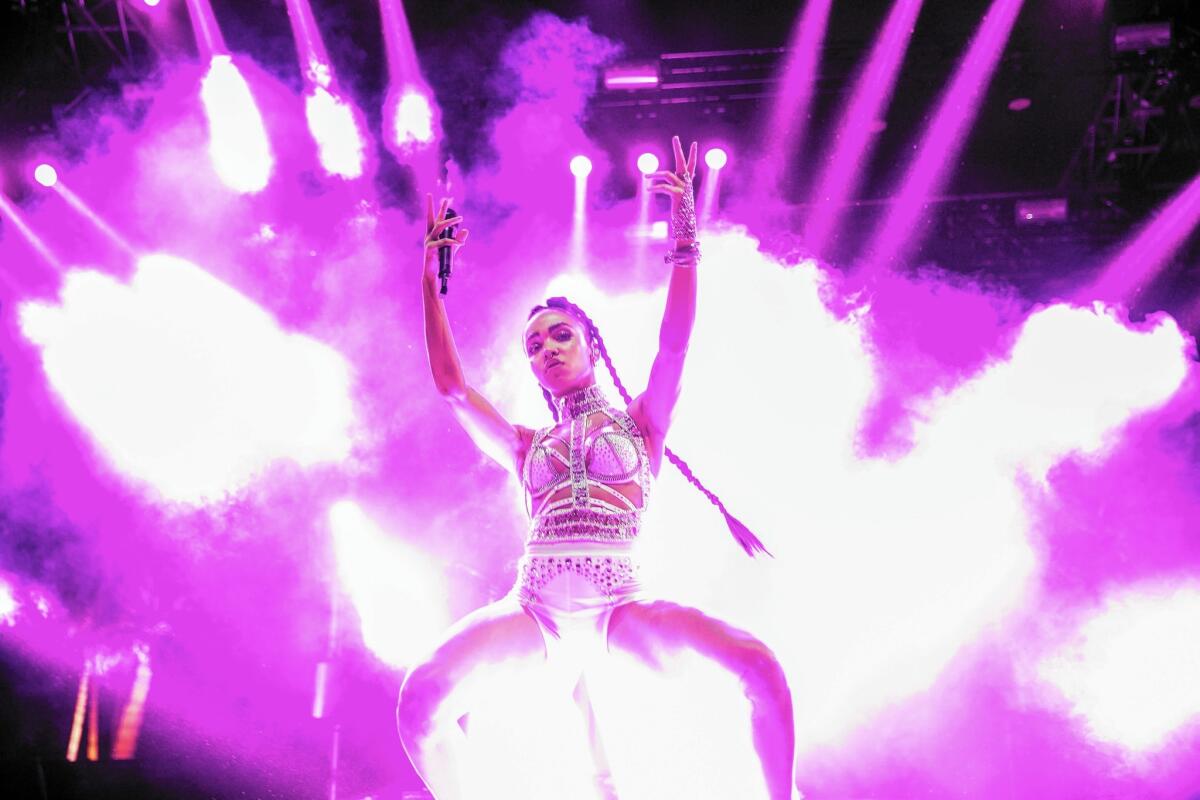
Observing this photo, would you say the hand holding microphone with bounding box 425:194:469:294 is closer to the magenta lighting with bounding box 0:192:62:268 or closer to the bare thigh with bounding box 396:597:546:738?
the bare thigh with bounding box 396:597:546:738

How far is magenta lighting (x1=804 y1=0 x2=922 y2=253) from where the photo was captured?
6.12 meters

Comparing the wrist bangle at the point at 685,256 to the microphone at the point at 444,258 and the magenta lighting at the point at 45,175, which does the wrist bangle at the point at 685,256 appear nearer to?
the microphone at the point at 444,258

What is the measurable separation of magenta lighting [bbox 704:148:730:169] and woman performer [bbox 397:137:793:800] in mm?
3449

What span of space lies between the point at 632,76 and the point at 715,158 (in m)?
0.85

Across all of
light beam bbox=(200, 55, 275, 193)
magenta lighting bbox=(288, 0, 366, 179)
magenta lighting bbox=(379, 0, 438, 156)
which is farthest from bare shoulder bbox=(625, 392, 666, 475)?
light beam bbox=(200, 55, 275, 193)

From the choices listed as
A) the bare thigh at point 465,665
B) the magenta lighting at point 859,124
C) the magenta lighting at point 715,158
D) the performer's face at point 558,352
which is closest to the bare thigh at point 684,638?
the bare thigh at point 465,665

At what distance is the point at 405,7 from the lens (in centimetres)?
634

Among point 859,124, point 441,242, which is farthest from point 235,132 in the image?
point 859,124

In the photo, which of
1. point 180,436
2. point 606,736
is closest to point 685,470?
point 606,736

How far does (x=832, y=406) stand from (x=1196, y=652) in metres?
2.83

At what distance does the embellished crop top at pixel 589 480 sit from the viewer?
2.89 m

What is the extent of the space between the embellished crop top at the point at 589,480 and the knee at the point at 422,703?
540mm

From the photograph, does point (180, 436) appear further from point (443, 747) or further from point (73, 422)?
point (443, 747)

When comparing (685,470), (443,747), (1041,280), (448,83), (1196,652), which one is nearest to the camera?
(443,747)
